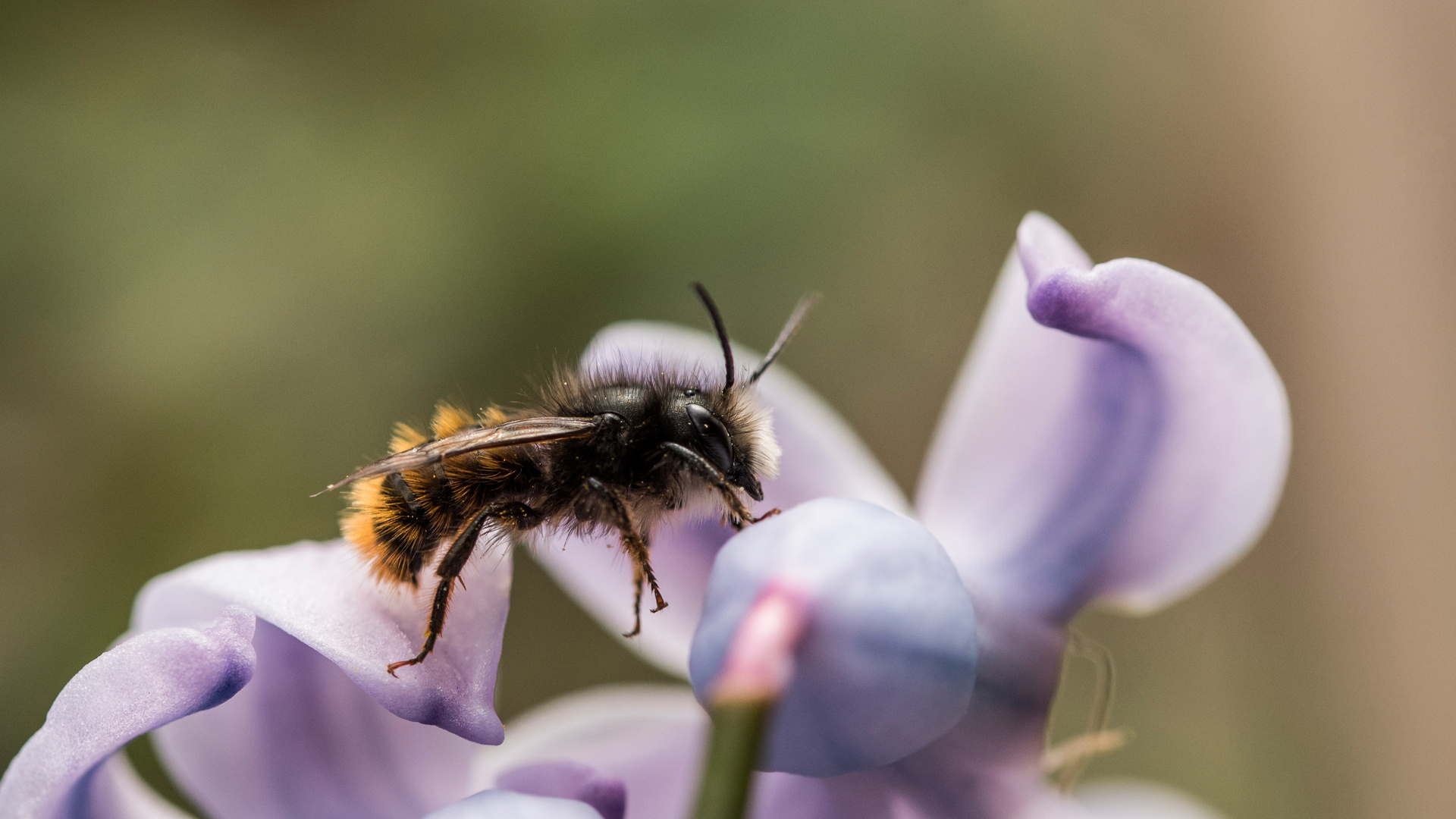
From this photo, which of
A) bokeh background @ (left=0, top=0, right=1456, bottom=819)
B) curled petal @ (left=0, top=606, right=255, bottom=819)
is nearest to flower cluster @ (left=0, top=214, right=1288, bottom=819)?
curled petal @ (left=0, top=606, right=255, bottom=819)

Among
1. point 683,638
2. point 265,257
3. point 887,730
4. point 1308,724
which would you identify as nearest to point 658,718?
point 683,638

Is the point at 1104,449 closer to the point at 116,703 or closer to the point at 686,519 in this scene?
the point at 686,519

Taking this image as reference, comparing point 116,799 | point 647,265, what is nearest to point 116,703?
point 116,799

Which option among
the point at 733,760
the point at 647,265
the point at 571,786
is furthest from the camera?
the point at 647,265

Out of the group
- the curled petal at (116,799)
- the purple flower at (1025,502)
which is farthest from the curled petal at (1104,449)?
the curled petal at (116,799)

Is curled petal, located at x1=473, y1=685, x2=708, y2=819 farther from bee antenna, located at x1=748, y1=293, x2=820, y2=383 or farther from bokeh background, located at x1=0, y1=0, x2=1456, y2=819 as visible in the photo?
bokeh background, located at x1=0, y1=0, x2=1456, y2=819

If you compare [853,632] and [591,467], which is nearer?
[853,632]

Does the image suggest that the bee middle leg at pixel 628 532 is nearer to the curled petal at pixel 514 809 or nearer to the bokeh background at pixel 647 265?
the curled petal at pixel 514 809

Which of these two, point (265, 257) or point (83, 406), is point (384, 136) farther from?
point (83, 406)
